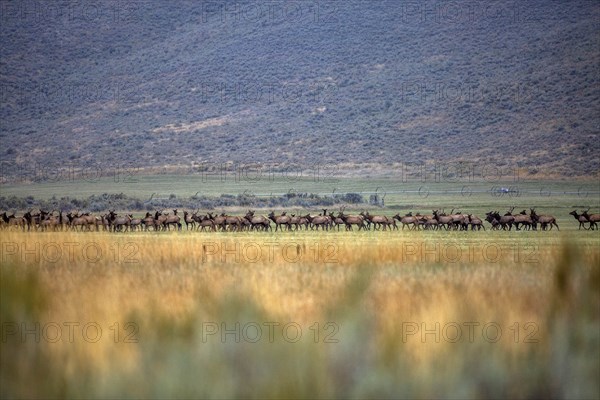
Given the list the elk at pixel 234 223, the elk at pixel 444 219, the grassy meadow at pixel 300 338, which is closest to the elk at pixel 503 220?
the elk at pixel 444 219

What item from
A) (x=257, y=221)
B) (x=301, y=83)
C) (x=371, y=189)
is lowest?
(x=371, y=189)

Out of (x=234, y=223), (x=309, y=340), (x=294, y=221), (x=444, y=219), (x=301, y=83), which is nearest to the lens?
(x=309, y=340)

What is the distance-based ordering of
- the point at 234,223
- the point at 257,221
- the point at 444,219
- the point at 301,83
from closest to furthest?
the point at 444,219 → the point at 257,221 → the point at 234,223 → the point at 301,83

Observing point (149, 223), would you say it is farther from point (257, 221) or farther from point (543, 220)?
point (543, 220)

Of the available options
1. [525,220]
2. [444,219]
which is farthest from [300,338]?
[444,219]

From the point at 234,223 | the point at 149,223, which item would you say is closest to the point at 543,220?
the point at 234,223

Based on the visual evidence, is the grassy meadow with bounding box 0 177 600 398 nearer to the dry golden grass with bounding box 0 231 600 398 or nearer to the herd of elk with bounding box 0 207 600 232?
the dry golden grass with bounding box 0 231 600 398

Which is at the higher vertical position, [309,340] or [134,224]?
[309,340]

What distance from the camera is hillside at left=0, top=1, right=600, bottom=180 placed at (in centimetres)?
9831

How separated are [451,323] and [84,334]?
348cm

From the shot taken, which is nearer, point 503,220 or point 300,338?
point 300,338

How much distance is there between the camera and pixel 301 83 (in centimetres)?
12212

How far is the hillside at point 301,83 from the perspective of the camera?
98312 millimetres

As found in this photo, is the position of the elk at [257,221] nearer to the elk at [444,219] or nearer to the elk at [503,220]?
the elk at [444,219]
